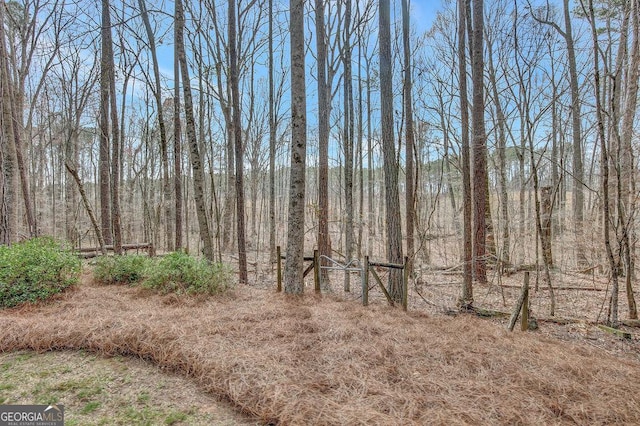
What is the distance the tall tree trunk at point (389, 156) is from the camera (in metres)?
5.42

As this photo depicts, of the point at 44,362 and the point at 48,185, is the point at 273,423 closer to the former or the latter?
the point at 44,362

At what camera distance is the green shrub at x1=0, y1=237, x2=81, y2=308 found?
430 cm

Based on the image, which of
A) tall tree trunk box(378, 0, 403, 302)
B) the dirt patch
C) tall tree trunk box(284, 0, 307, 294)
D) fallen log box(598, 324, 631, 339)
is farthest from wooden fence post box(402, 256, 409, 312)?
the dirt patch

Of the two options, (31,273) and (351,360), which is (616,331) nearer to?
(351,360)

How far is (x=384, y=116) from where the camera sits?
5.56 metres

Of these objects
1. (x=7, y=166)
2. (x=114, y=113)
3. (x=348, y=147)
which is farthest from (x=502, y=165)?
(x=7, y=166)

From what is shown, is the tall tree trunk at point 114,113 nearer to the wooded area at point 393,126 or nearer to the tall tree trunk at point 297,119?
the wooded area at point 393,126

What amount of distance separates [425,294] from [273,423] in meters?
5.53

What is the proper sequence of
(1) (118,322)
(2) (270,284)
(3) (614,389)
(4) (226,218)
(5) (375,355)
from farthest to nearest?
(4) (226,218)
(2) (270,284)
(1) (118,322)
(5) (375,355)
(3) (614,389)

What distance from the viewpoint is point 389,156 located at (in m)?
5.49

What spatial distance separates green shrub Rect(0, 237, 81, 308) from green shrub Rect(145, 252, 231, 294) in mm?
1212

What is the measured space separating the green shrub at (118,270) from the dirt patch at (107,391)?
296 cm

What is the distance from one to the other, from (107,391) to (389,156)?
16.0 ft

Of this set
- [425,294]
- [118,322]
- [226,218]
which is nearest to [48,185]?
[226,218]
